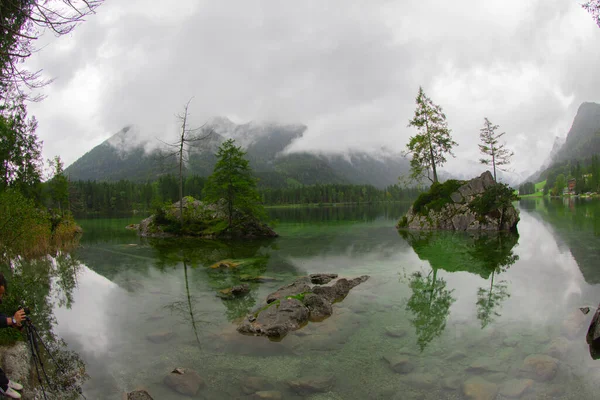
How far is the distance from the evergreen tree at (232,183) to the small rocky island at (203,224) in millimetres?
2161

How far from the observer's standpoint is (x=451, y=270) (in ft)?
62.7

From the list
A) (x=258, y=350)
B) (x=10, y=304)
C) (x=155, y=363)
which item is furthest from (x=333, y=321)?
(x=10, y=304)

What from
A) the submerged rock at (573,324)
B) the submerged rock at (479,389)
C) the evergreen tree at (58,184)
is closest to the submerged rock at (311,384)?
the submerged rock at (479,389)

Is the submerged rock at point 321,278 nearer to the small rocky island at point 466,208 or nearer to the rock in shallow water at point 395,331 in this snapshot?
the rock in shallow water at point 395,331

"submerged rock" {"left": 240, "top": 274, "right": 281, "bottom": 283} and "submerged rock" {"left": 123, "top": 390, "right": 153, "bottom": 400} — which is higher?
"submerged rock" {"left": 123, "top": 390, "right": 153, "bottom": 400}

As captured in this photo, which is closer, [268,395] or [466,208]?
[268,395]

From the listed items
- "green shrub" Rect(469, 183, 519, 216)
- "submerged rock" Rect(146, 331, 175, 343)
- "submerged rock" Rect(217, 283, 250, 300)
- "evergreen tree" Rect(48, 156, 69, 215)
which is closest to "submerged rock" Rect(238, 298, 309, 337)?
"submerged rock" Rect(146, 331, 175, 343)

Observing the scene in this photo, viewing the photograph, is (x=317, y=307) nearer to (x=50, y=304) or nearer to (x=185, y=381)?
(x=185, y=381)

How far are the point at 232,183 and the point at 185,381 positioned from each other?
29.5 meters

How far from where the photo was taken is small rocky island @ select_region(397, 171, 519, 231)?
3609 centimetres

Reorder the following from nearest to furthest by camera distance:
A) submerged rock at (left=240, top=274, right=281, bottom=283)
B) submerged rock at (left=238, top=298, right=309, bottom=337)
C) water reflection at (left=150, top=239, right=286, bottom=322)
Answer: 1. submerged rock at (left=238, top=298, right=309, bottom=337)
2. water reflection at (left=150, top=239, right=286, bottom=322)
3. submerged rock at (left=240, top=274, right=281, bottom=283)

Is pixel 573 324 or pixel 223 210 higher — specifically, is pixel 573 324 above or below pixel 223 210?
below

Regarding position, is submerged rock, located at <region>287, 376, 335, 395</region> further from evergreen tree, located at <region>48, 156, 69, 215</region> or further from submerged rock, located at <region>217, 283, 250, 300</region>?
evergreen tree, located at <region>48, 156, 69, 215</region>

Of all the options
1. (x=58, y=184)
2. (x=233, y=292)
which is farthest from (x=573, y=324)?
(x=58, y=184)
